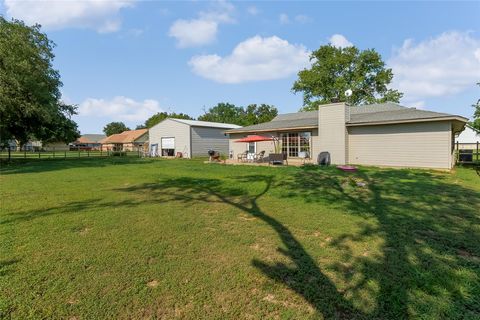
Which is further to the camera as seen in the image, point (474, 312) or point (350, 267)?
point (350, 267)

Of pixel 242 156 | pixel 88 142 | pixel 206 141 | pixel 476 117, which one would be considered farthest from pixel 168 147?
pixel 88 142

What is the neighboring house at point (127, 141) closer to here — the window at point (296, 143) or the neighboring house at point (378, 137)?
the window at point (296, 143)

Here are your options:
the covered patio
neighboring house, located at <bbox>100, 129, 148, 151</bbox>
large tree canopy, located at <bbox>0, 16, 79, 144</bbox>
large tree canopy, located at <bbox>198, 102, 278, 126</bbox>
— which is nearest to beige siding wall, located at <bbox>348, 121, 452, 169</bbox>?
the covered patio

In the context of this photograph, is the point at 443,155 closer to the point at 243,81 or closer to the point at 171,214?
the point at 171,214

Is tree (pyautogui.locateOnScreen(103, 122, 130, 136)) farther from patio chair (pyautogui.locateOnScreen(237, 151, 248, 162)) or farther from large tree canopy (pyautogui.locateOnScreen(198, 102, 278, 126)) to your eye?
patio chair (pyautogui.locateOnScreen(237, 151, 248, 162))

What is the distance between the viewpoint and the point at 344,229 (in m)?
4.52

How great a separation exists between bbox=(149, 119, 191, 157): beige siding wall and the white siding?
687 millimetres

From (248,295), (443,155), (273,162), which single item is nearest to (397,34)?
(443,155)

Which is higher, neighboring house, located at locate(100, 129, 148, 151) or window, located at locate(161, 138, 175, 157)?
neighboring house, located at locate(100, 129, 148, 151)

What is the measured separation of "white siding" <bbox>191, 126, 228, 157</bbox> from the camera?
28.4 m

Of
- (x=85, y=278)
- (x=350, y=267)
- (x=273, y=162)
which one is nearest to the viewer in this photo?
(x=85, y=278)

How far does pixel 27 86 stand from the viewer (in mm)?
18125

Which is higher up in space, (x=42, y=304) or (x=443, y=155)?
(x=443, y=155)

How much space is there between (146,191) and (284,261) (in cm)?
560
